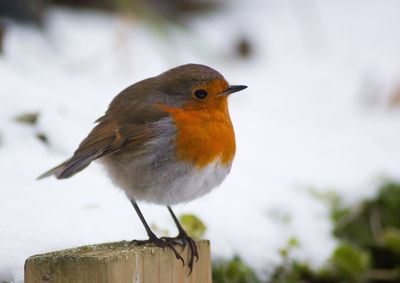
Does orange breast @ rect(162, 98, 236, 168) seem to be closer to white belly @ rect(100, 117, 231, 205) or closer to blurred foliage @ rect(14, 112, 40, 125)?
white belly @ rect(100, 117, 231, 205)

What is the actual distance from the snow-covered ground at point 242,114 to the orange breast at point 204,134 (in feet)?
1.65

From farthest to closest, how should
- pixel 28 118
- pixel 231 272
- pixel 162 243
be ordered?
→ pixel 28 118 → pixel 231 272 → pixel 162 243

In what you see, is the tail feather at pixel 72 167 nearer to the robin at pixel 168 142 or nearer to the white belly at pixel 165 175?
the robin at pixel 168 142

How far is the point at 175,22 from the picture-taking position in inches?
260

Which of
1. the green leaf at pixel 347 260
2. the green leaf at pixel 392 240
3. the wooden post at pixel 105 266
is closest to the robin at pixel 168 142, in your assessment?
the wooden post at pixel 105 266

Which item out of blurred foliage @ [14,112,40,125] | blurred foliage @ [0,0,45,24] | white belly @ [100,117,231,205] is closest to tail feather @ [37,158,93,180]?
white belly @ [100,117,231,205]

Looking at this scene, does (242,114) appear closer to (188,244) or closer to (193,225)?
(193,225)

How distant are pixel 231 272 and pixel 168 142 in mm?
708

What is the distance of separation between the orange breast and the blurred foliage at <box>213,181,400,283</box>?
612 mm

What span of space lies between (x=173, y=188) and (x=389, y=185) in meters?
1.94

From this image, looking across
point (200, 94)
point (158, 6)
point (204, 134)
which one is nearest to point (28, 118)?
point (200, 94)

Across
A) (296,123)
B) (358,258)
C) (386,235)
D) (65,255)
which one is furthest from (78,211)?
(296,123)

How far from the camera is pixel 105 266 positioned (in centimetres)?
232

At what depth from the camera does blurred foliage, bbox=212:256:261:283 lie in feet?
Result: 11.0
